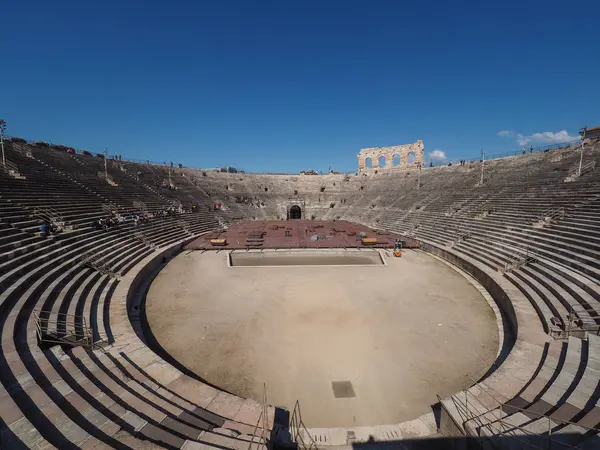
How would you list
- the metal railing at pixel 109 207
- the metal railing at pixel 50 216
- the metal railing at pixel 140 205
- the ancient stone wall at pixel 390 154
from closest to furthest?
the metal railing at pixel 50 216 → the metal railing at pixel 109 207 → the metal railing at pixel 140 205 → the ancient stone wall at pixel 390 154

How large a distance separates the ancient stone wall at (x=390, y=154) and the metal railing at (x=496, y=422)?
174 feet

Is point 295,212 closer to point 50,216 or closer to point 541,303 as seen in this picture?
point 50,216

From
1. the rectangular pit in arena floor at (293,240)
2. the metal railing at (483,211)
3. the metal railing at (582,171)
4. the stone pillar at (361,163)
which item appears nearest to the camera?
the metal railing at (582,171)

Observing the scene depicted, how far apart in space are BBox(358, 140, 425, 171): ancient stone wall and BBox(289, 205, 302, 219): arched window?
18.0 meters

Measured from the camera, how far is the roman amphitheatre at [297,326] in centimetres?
646

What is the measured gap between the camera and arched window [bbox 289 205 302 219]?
5513cm

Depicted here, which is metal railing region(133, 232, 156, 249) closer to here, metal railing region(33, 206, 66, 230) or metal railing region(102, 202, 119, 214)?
metal railing region(102, 202, 119, 214)

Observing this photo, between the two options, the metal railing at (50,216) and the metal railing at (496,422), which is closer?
the metal railing at (496,422)

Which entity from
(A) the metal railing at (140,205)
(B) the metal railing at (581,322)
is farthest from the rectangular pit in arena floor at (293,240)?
(B) the metal railing at (581,322)

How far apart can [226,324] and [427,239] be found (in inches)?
907

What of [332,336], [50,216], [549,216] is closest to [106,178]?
[50,216]

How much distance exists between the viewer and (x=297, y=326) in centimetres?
1238

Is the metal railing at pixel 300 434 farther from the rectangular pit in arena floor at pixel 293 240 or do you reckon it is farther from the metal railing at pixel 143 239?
the metal railing at pixel 143 239

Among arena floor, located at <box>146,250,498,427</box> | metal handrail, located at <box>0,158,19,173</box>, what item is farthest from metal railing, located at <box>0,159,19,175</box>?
arena floor, located at <box>146,250,498,427</box>
